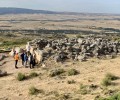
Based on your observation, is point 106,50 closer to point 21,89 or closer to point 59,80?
point 59,80

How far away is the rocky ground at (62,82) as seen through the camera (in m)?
24.0

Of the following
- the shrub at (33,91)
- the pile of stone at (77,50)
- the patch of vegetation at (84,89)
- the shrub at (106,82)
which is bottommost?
the shrub at (33,91)

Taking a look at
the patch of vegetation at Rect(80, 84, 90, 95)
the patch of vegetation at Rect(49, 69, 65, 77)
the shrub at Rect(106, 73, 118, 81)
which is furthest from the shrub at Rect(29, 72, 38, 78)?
the shrub at Rect(106, 73, 118, 81)

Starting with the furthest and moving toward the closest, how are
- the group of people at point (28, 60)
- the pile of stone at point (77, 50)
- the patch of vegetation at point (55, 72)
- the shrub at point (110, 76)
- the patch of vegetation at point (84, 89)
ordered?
the pile of stone at point (77, 50) → the group of people at point (28, 60) → the patch of vegetation at point (55, 72) → the shrub at point (110, 76) → the patch of vegetation at point (84, 89)

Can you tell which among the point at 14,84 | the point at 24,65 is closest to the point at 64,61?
the point at 24,65

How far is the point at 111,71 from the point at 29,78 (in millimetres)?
6739

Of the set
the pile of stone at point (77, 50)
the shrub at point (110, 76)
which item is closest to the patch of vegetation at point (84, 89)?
the shrub at point (110, 76)

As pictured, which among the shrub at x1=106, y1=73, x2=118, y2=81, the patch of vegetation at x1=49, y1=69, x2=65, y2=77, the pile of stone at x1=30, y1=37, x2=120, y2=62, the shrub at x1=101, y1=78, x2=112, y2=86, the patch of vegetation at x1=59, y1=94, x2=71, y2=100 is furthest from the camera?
the pile of stone at x1=30, y1=37, x2=120, y2=62

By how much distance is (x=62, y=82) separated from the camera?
26.9 meters

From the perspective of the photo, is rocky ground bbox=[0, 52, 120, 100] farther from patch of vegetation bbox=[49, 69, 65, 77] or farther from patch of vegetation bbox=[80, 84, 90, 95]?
patch of vegetation bbox=[49, 69, 65, 77]

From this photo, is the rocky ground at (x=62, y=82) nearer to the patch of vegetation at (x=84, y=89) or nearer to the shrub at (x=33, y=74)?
the patch of vegetation at (x=84, y=89)

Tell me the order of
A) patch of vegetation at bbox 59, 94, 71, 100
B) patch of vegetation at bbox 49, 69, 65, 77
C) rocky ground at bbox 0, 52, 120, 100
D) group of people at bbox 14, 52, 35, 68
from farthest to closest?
group of people at bbox 14, 52, 35, 68 < patch of vegetation at bbox 49, 69, 65, 77 < rocky ground at bbox 0, 52, 120, 100 < patch of vegetation at bbox 59, 94, 71, 100

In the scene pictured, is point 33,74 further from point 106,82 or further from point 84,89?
point 106,82

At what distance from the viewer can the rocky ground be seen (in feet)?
78.9
